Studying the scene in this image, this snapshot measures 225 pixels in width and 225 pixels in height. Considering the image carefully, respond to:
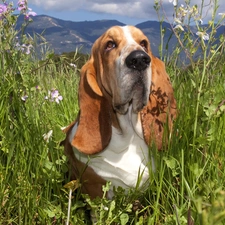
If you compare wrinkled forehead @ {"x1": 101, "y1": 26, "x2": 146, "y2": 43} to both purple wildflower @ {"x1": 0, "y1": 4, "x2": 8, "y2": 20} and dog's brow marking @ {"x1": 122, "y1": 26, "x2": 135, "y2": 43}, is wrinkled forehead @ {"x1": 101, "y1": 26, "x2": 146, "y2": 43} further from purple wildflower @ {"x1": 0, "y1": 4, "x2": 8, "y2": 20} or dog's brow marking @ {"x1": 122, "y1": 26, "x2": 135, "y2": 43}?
purple wildflower @ {"x1": 0, "y1": 4, "x2": 8, "y2": 20}

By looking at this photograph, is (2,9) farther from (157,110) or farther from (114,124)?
(157,110)

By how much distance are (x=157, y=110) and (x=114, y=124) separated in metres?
0.31

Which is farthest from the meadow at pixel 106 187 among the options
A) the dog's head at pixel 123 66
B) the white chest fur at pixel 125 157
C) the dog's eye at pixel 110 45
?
the dog's eye at pixel 110 45

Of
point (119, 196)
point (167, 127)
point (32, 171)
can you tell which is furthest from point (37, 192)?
point (167, 127)

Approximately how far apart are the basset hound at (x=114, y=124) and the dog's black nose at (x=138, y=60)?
0.69ft

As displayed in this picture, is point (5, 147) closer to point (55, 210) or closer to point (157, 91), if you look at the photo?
point (55, 210)

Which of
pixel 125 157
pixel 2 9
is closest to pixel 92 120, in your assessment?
pixel 125 157

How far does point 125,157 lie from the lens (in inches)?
101

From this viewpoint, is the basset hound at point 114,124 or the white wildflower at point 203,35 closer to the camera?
the white wildflower at point 203,35

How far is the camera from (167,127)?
2.39 metres

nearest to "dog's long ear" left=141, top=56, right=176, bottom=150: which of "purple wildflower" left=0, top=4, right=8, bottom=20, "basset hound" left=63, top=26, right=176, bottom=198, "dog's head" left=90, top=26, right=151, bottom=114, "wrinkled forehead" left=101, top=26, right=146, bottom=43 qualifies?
"basset hound" left=63, top=26, right=176, bottom=198

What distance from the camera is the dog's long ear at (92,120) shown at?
2.49 m

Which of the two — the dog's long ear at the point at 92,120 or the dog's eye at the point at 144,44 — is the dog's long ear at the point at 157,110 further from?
the dog's long ear at the point at 92,120

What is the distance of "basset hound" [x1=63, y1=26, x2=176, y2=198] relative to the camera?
2.49m
